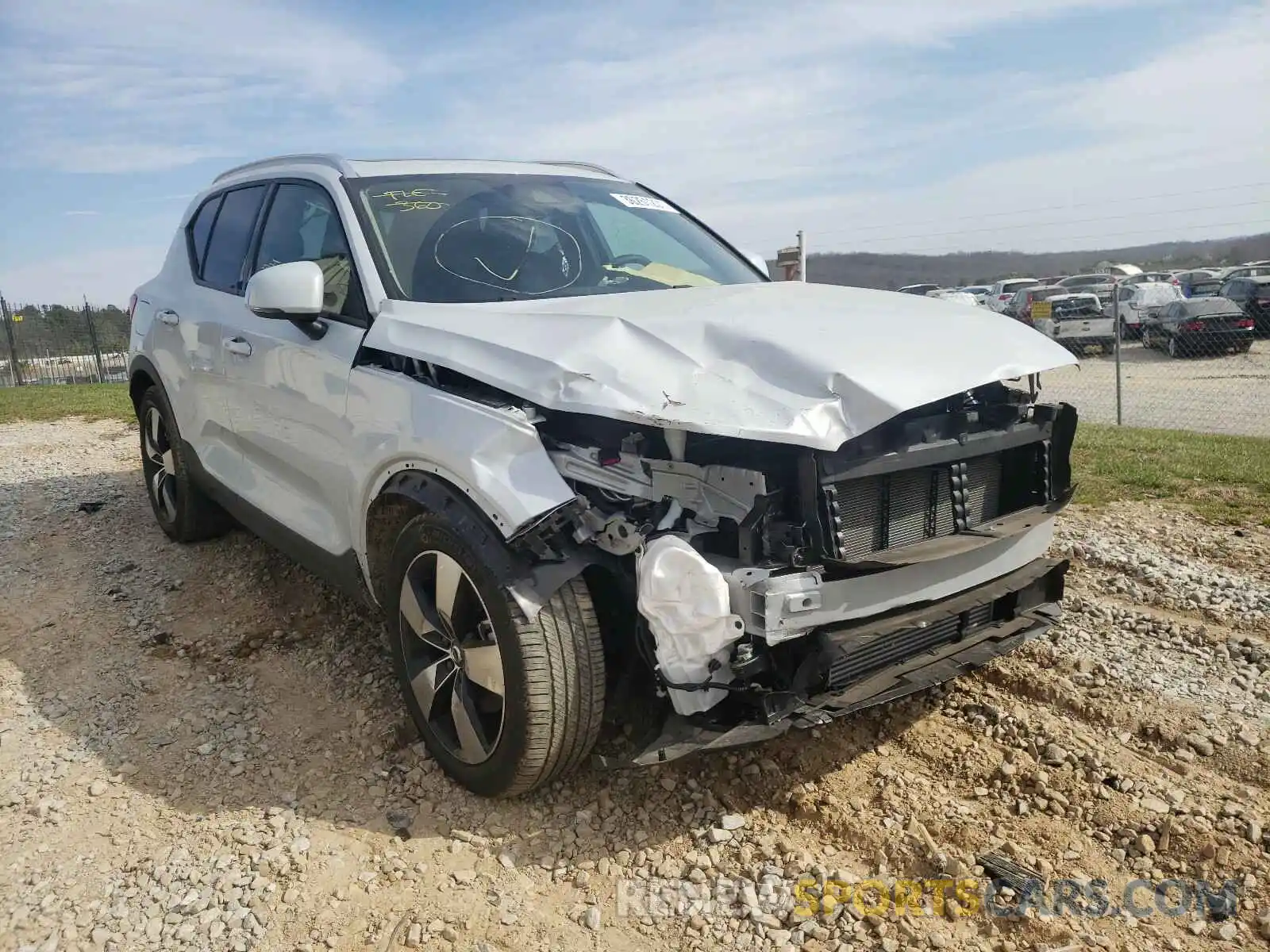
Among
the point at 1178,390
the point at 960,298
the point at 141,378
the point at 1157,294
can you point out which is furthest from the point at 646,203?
the point at 1157,294

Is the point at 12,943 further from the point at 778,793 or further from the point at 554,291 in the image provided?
the point at 554,291

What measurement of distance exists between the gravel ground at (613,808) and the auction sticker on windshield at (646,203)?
2303 mm

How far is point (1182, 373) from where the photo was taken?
17.5 m

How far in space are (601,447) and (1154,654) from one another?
2.55m

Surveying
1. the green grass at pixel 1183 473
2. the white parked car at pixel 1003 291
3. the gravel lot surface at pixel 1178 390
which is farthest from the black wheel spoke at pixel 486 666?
the white parked car at pixel 1003 291

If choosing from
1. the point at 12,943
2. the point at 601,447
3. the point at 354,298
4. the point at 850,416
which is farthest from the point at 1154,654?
the point at 12,943

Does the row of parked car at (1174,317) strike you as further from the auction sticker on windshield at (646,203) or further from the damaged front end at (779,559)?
the damaged front end at (779,559)

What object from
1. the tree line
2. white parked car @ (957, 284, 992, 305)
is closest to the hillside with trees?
white parked car @ (957, 284, 992, 305)

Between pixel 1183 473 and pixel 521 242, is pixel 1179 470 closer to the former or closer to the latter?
pixel 1183 473

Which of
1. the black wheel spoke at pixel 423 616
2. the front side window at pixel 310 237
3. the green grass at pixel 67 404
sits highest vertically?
the front side window at pixel 310 237

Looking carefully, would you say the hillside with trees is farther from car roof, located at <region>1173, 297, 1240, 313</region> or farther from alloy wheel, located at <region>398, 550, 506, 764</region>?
alloy wheel, located at <region>398, 550, 506, 764</region>

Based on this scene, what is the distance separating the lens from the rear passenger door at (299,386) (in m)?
3.42

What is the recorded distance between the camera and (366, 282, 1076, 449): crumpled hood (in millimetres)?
2459

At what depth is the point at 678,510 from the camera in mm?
2662
